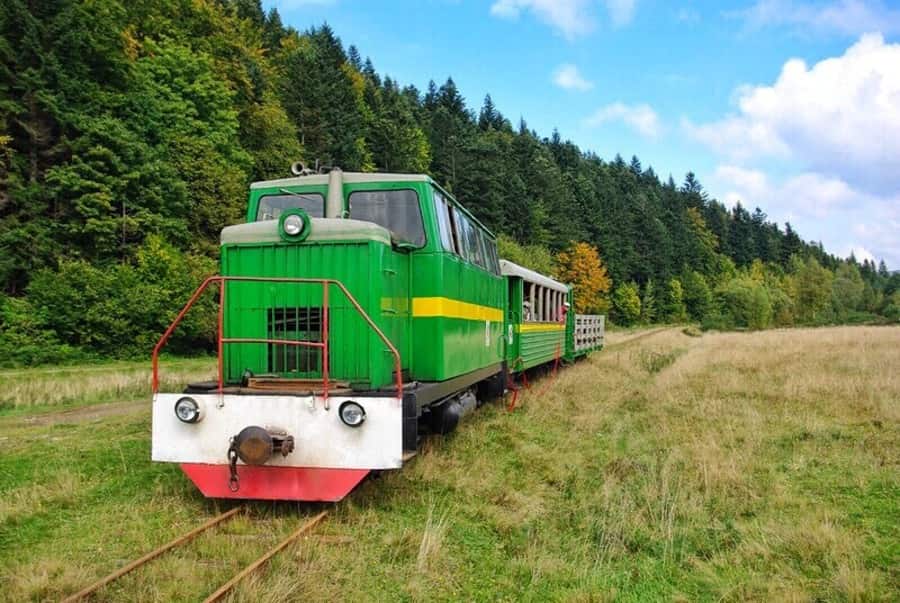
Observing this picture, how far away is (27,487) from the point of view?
20.8 ft

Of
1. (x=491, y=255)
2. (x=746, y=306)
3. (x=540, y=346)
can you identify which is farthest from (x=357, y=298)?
(x=746, y=306)

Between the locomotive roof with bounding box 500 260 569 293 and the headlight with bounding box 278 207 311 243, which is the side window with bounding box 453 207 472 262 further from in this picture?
the locomotive roof with bounding box 500 260 569 293

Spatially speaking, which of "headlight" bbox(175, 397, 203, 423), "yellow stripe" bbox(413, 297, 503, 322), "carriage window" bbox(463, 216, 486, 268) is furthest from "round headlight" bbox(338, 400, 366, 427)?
"carriage window" bbox(463, 216, 486, 268)

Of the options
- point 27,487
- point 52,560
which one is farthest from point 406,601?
point 27,487

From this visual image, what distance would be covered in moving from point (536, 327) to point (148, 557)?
10886 mm

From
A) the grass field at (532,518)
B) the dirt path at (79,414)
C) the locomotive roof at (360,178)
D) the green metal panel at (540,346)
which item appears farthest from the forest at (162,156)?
the locomotive roof at (360,178)

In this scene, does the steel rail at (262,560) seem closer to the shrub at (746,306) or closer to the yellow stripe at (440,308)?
the yellow stripe at (440,308)

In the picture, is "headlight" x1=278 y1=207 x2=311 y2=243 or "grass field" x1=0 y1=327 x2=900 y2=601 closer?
"grass field" x1=0 y1=327 x2=900 y2=601

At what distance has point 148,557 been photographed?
14.1 feet

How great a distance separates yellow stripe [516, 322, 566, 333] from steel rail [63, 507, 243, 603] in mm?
8162

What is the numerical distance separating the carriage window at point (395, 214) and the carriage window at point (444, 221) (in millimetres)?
275

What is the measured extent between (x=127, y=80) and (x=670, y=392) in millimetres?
27847

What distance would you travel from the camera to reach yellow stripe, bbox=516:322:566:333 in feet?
42.7

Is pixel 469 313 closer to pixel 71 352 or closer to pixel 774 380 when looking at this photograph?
pixel 774 380
